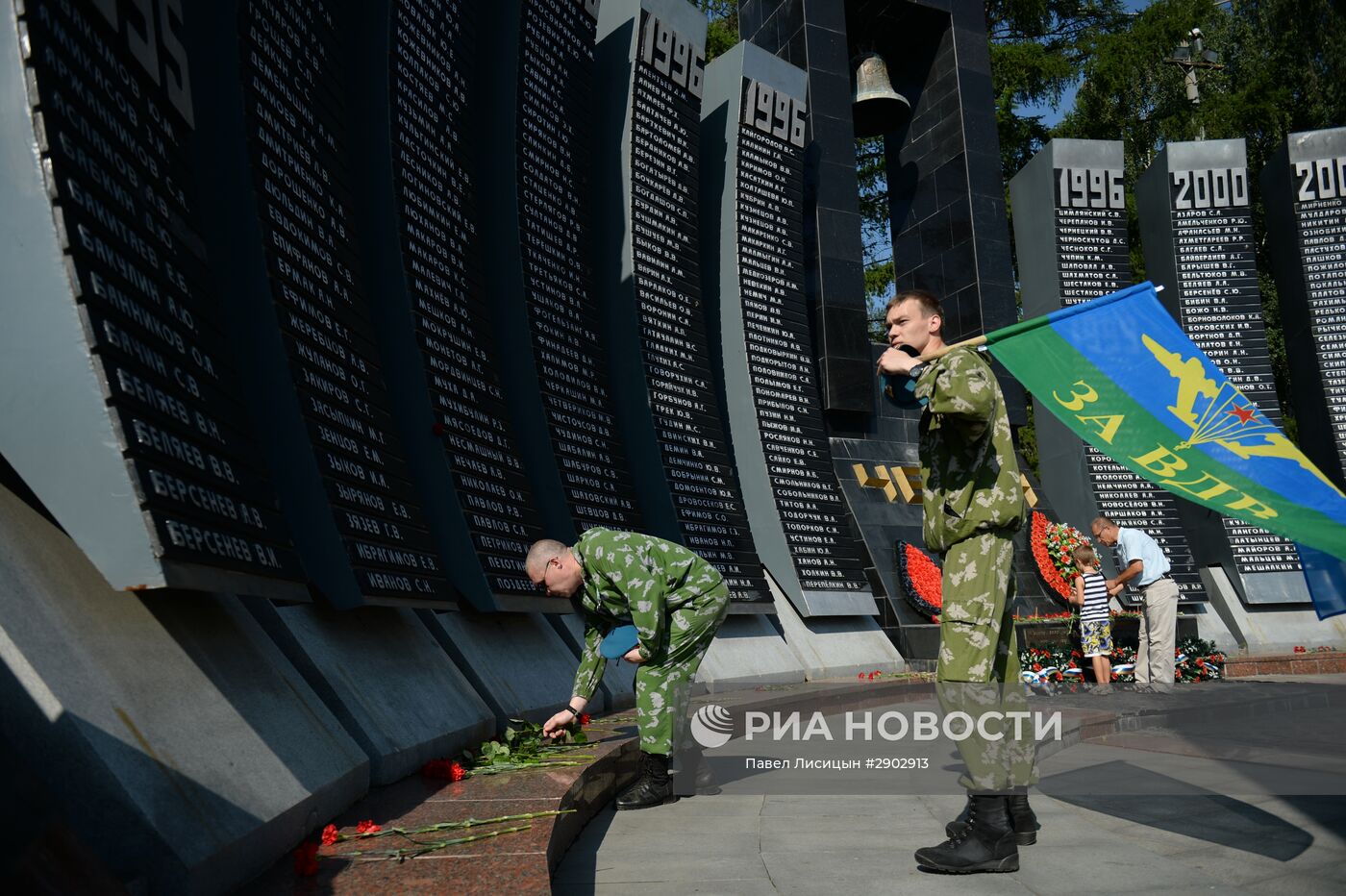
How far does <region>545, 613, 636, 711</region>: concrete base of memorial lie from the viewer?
8.07 m

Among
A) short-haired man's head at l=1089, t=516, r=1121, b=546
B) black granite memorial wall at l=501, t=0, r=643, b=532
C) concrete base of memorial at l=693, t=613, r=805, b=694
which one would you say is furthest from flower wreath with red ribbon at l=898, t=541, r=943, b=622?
black granite memorial wall at l=501, t=0, r=643, b=532

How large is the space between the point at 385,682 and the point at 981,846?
2.70 meters

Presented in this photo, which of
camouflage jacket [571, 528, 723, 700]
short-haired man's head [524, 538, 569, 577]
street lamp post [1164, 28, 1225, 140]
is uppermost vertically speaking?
street lamp post [1164, 28, 1225, 140]

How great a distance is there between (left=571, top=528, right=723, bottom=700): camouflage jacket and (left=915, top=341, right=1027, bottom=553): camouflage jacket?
52.2 inches

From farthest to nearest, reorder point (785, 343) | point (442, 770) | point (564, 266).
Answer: point (785, 343) → point (564, 266) → point (442, 770)

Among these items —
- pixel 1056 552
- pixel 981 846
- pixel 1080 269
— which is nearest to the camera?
pixel 981 846

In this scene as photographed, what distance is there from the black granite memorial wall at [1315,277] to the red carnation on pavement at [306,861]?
1826 cm

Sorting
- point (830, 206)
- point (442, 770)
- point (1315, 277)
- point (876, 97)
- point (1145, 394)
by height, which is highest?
point (876, 97)

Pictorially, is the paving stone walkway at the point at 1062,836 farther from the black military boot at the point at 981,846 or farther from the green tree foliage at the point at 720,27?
the green tree foliage at the point at 720,27

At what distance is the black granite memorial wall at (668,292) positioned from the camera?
11.0 m

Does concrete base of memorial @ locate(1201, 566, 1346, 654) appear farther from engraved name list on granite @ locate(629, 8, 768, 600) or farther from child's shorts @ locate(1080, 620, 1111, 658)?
engraved name list on granite @ locate(629, 8, 768, 600)

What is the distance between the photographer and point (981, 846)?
377 centimetres

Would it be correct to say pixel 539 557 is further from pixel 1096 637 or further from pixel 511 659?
pixel 1096 637

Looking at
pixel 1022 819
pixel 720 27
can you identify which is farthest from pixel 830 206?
pixel 720 27
